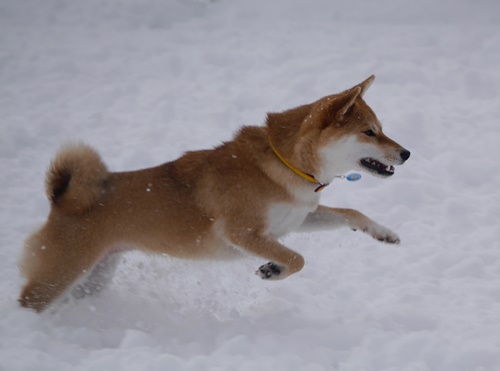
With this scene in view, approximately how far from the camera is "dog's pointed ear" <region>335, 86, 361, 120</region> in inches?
165

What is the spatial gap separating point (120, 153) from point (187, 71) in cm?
215

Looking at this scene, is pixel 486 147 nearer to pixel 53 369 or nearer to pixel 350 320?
pixel 350 320

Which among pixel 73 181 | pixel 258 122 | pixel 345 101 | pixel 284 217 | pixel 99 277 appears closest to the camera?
pixel 345 101

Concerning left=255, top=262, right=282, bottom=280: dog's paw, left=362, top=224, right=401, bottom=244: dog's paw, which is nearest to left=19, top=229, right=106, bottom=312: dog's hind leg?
left=255, top=262, right=282, bottom=280: dog's paw

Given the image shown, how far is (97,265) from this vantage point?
452 cm

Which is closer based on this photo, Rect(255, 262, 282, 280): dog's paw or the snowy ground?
the snowy ground

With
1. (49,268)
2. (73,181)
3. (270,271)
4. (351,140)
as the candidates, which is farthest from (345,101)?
(49,268)

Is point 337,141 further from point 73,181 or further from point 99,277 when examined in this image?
point 99,277

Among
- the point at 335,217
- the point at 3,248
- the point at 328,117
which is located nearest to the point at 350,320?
the point at 335,217

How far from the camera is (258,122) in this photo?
7508mm

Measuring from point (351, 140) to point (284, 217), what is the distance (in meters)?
0.70

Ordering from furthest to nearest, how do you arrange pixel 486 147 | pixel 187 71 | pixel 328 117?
pixel 187 71 → pixel 486 147 → pixel 328 117

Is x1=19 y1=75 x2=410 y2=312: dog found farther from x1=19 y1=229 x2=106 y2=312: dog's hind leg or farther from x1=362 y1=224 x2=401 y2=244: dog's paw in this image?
x1=362 y1=224 x2=401 y2=244: dog's paw

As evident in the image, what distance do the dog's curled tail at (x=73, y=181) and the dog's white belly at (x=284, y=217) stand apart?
3.87 ft
